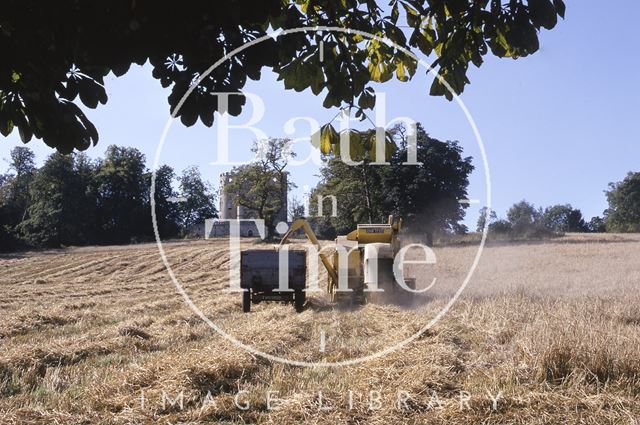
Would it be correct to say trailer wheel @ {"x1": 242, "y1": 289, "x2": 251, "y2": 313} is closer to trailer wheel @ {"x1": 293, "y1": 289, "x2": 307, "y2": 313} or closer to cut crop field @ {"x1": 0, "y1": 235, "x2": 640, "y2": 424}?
trailer wheel @ {"x1": 293, "y1": 289, "x2": 307, "y2": 313}

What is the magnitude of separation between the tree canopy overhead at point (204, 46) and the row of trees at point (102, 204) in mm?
58139

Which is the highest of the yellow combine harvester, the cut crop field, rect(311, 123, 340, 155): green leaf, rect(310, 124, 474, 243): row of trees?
rect(310, 124, 474, 243): row of trees

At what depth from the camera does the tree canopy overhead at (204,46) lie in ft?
10.7

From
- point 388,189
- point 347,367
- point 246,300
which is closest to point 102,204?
point 388,189

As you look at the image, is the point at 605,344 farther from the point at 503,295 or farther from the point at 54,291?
the point at 54,291

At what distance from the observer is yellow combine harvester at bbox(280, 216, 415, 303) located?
549 inches

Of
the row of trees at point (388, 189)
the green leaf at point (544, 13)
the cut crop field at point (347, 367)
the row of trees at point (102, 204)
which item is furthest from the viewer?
the row of trees at point (102, 204)

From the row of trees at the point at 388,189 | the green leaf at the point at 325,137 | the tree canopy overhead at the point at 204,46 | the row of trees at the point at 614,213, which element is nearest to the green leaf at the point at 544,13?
the tree canopy overhead at the point at 204,46

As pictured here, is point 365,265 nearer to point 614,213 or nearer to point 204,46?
point 204,46

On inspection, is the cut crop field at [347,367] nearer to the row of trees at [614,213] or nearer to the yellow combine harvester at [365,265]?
the yellow combine harvester at [365,265]

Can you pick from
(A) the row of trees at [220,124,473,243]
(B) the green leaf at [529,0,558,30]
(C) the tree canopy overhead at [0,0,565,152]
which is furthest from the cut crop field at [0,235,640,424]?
(A) the row of trees at [220,124,473,243]

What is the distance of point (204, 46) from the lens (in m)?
3.53

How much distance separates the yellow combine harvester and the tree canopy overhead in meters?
9.42

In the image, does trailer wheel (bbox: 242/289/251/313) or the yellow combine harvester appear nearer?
trailer wheel (bbox: 242/289/251/313)
